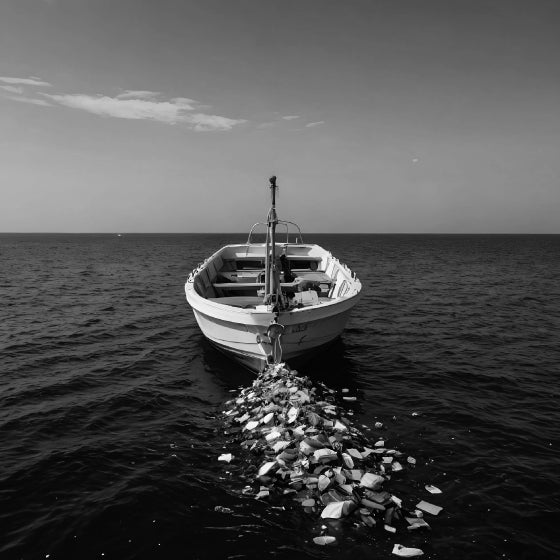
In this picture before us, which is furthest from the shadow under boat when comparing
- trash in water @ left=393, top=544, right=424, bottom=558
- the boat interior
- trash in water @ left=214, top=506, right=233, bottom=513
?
trash in water @ left=393, top=544, right=424, bottom=558

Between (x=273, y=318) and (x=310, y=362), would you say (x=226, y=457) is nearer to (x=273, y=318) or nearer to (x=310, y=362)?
(x=273, y=318)

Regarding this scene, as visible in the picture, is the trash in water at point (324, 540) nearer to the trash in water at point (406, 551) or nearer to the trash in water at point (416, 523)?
A: the trash in water at point (406, 551)

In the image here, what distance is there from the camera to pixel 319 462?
797 cm

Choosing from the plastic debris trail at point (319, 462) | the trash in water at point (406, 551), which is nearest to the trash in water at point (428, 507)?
the plastic debris trail at point (319, 462)

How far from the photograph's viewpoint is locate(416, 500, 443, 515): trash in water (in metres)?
7.31

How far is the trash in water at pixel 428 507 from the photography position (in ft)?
24.0

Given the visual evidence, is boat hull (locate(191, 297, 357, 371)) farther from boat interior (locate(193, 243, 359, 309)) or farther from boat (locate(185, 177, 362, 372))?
boat interior (locate(193, 243, 359, 309))

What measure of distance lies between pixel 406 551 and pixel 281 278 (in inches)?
582

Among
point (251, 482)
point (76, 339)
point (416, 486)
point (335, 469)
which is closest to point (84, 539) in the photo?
point (251, 482)

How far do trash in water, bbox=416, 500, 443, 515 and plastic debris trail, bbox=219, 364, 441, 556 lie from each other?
0.02 meters

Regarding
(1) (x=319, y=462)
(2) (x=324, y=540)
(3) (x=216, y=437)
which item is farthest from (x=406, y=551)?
(3) (x=216, y=437)

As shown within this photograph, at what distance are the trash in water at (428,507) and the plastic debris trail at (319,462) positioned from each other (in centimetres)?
2

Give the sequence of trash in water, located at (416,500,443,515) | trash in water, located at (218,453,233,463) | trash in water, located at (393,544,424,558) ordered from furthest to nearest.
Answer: trash in water, located at (218,453,233,463)
trash in water, located at (416,500,443,515)
trash in water, located at (393,544,424,558)

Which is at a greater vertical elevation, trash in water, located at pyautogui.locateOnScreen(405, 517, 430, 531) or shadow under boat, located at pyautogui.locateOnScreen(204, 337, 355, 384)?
shadow under boat, located at pyautogui.locateOnScreen(204, 337, 355, 384)
